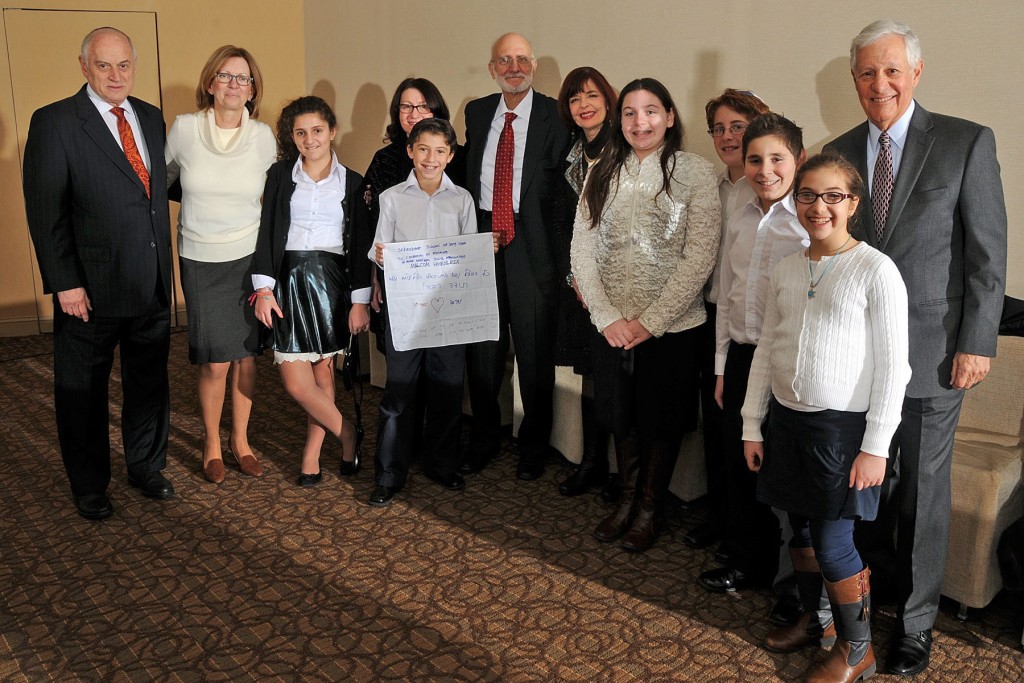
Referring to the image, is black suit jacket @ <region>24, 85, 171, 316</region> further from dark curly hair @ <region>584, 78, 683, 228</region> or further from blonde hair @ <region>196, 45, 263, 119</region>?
dark curly hair @ <region>584, 78, 683, 228</region>

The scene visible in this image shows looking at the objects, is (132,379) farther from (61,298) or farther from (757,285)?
(757,285)

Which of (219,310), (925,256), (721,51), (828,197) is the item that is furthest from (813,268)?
(219,310)

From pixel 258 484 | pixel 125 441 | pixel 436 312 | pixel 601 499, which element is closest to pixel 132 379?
pixel 125 441

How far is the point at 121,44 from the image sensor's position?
308 centimetres

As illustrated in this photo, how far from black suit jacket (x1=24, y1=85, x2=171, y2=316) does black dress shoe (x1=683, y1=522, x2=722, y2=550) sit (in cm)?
210

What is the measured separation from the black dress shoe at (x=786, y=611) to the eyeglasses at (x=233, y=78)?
8.57 ft

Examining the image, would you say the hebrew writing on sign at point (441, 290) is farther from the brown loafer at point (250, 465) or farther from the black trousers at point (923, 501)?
the black trousers at point (923, 501)

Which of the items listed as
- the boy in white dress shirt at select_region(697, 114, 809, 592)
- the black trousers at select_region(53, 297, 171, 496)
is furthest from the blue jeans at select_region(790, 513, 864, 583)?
the black trousers at select_region(53, 297, 171, 496)

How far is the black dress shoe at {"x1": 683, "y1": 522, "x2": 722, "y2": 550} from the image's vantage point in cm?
302

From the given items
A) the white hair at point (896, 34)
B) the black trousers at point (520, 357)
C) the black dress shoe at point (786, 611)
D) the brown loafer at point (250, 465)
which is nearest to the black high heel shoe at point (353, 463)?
the brown loafer at point (250, 465)

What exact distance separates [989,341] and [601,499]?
158 centimetres

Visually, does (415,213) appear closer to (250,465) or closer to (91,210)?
(91,210)

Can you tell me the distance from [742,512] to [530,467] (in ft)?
3.58

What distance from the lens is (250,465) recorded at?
12.0ft
